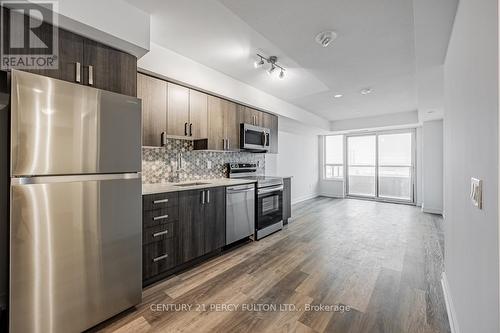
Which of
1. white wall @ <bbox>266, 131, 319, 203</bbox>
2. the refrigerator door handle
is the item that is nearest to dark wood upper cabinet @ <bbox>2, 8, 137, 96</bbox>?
the refrigerator door handle

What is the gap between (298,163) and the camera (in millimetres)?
6648

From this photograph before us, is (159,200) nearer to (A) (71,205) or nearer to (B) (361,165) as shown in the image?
(A) (71,205)

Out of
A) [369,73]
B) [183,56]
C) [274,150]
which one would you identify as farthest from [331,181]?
[183,56]

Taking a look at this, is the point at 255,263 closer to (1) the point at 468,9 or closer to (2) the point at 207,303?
(2) the point at 207,303

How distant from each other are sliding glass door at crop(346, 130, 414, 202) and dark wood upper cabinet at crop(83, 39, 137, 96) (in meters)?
7.00

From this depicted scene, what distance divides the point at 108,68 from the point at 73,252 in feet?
4.60

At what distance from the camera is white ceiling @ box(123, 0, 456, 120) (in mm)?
1839

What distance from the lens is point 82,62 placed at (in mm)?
1642

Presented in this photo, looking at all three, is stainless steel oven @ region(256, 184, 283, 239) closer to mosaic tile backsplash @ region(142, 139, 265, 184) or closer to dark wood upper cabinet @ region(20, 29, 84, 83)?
mosaic tile backsplash @ region(142, 139, 265, 184)

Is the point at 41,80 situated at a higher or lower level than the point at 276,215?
higher

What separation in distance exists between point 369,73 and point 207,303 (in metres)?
3.53

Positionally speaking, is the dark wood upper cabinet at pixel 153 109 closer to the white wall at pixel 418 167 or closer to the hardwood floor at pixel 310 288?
the hardwood floor at pixel 310 288

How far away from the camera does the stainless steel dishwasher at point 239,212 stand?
2982 millimetres

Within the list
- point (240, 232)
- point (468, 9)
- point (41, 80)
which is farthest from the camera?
point (240, 232)
